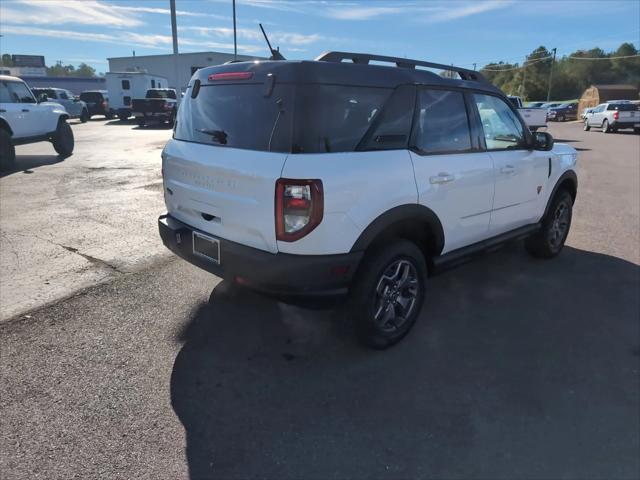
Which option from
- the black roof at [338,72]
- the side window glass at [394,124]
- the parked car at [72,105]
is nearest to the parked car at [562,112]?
the parked car at [72,105]

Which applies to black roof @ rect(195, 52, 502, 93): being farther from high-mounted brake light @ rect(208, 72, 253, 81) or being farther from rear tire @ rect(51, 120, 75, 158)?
rear tire @ rect(51, 120, 75, 158)

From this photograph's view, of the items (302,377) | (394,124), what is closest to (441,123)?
(394,124)

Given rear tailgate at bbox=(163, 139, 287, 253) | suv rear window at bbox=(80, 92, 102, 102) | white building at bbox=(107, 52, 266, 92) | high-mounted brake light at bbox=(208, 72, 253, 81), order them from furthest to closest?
white building at bbox=(107, 52, 266, 92), suv rear window at bbox=(80, 92, 102, 102), high-mounted brake light at bbox=(208, 72, 253, 81), rear tailgate at bbox=(163, 139, 287, 253)

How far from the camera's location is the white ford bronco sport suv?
2801 mm

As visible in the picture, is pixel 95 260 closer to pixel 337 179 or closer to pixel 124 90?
pixel 337 179

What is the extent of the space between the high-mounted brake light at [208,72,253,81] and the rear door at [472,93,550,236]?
6.43ft

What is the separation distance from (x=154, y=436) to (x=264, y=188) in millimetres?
1481

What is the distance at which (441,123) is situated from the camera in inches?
141

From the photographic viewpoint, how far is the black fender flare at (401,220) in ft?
9.79

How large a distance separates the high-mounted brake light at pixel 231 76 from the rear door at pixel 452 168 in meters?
1.21

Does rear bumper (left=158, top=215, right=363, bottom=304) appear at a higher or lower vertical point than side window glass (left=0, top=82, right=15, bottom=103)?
lower

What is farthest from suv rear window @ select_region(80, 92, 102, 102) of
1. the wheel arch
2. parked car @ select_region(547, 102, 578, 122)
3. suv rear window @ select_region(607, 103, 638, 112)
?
parked car @ select_region(547, 102, 578, 122)

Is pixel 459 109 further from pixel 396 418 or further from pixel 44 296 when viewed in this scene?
pixel 44 296

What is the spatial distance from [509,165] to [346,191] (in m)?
2.09
